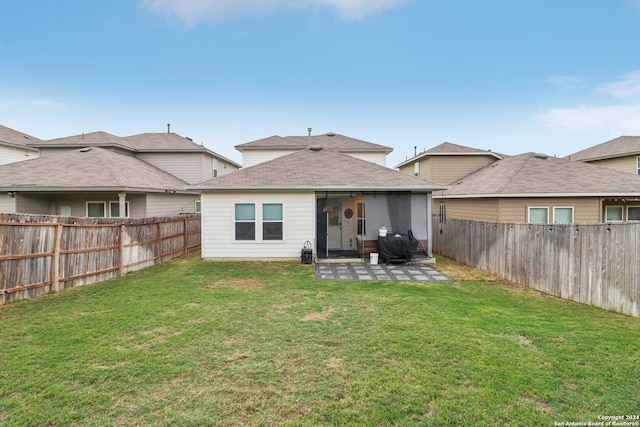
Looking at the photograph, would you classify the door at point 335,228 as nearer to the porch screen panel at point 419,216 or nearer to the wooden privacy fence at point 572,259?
the porch screen panel at point 419,216

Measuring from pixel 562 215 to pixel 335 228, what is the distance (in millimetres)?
9170

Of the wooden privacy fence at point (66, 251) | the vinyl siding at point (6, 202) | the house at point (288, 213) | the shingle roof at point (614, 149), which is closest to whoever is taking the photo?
the wooden privacy fence at point (66, 251)

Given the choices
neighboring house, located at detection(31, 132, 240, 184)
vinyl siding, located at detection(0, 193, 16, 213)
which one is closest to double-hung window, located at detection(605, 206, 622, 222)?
neighboring house, located at detection(31, 132, 240, 184)

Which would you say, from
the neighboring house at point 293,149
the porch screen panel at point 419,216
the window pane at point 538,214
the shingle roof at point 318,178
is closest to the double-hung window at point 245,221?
the shingle roof at point 318,178

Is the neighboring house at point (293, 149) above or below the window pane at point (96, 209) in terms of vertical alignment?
above

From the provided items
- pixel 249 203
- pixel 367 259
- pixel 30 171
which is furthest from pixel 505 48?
pixel 30 171

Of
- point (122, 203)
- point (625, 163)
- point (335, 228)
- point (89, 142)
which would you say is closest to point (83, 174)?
point (122, 203)

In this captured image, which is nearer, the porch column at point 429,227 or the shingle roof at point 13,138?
the porch column at point 429,227

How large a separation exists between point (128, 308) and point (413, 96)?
80.5 feet

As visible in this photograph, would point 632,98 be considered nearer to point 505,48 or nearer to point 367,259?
point 505,48

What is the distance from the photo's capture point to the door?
45.1 feet

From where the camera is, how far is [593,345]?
175 inches

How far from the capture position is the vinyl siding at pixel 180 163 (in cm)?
1995

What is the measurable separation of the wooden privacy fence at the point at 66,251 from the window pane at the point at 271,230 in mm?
3905
